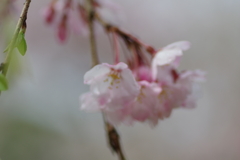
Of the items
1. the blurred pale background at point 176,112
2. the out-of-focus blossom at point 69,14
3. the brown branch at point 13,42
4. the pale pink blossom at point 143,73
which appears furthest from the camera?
the blurred pale background at point 176,112

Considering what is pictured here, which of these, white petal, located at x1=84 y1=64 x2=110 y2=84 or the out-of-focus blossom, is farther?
the out-of-focus blossom

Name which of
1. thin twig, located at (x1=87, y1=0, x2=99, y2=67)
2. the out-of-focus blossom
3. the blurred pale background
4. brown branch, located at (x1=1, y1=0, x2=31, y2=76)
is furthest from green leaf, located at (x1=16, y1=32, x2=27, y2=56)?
the blurred pale background

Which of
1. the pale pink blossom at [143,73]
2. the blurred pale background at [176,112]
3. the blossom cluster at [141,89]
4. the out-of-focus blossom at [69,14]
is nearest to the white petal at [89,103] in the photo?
the blossom cluster at [141,89]

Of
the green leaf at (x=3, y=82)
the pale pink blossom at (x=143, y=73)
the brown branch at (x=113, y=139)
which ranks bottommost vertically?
the green leaf at (x=3, y=82)

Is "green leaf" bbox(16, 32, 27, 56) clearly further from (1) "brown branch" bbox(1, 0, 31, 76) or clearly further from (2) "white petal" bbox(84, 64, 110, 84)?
(2) "white petal" bbox(84, 64, 110, 84)

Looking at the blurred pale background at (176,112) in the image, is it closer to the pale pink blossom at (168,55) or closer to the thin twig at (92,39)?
the thin twig at (92,39)

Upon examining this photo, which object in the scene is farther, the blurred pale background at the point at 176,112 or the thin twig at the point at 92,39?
the blurred pale background at the point at 176,112

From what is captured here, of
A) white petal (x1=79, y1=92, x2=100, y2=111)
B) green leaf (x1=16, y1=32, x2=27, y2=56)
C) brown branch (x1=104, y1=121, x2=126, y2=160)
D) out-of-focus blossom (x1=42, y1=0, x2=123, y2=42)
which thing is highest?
out-of-focus blossom (x1=42, y1=0, x2=123, y2=42)

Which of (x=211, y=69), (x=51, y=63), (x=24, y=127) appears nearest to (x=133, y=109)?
(x=24, y=127)
